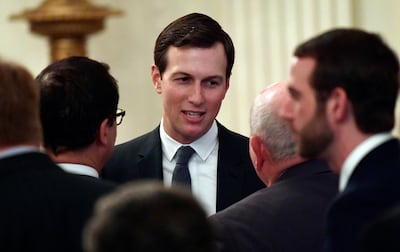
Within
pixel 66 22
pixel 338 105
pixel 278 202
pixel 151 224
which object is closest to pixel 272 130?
pixel 278 202

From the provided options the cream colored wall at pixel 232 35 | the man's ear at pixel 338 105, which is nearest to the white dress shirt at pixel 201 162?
the man's ear at pixel 338 105

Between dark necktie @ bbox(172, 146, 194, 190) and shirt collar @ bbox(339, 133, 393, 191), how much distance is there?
5.13 feet

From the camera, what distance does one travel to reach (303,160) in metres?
3.85

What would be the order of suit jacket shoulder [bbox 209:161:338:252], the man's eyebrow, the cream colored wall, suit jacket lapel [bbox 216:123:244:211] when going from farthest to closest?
the cream colored wall
suit jacket lapel [bbox 216:123:244:211]
suit jacket shoulder [bbox 209:161:338:252]
the man's eyebrow

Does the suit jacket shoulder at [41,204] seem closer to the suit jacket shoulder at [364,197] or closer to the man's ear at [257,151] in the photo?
the suit jacket shoulder at [364,197]

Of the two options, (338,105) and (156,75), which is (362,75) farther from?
(156,75)

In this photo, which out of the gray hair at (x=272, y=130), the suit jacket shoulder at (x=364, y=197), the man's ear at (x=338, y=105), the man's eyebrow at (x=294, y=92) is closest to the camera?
the suit jacket shoulder at (x=364, y=197)

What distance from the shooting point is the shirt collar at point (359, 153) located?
3.04 m

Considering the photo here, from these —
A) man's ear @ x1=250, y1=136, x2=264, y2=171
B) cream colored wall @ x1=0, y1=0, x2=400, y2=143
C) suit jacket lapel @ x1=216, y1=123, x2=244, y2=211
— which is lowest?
cream colored wall @ x1=0, y1=0, x2=400, y2=143

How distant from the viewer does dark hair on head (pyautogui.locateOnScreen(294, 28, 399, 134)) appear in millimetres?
3082

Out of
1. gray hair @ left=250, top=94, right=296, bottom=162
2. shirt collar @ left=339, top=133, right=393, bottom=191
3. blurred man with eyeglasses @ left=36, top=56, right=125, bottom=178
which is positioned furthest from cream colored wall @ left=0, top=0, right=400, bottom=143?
shirt collar @ left=339, top=133, right=393, bottom=191

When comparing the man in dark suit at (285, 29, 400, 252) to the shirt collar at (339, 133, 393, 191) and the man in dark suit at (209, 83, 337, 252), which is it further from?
the man in dark suit at (209, 83, 337, 252)

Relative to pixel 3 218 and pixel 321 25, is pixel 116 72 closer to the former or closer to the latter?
pixel 321 25

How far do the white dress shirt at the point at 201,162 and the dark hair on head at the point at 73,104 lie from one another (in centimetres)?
89
